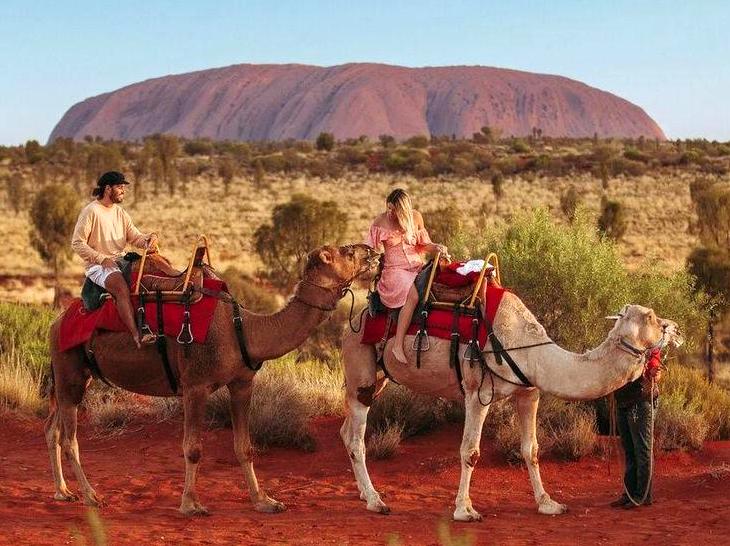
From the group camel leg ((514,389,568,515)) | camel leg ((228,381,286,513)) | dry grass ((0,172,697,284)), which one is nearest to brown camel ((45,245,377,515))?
camel leg ((228,381,286,513))

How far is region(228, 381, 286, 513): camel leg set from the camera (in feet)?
27.3

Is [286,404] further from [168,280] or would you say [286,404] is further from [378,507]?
[168,280]

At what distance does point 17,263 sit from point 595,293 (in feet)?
79.1

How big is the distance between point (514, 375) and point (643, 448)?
1.39 meters

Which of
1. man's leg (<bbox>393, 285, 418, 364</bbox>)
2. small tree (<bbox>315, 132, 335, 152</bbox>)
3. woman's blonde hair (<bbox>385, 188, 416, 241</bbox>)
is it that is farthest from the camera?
small tree (<bbox>315, 132, 335, 152</bbox>)

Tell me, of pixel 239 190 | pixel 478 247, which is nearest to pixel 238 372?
pixel 478 247

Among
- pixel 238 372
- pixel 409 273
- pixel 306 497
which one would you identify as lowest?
pixel 306 497

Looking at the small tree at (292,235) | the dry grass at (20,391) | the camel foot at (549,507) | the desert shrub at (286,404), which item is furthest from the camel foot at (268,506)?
the small tree at (292,235)

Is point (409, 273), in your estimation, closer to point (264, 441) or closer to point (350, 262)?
point (350, 262)

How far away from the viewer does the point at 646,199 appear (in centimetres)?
5094

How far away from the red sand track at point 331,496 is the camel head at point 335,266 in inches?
72.6

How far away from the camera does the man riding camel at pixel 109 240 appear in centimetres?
813

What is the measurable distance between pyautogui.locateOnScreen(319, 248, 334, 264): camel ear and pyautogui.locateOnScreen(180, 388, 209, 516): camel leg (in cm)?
137

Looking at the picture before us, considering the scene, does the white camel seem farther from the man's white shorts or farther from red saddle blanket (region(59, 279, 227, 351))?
the man's white shorts
